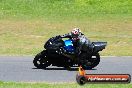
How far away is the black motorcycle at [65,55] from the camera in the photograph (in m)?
17.8

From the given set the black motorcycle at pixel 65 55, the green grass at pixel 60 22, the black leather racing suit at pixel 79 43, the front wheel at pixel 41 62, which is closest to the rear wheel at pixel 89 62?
the black motorcycle at pixel 65 55

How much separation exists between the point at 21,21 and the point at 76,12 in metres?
5.45

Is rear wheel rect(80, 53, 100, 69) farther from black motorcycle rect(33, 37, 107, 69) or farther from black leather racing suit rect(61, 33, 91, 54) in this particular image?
black leather racing suit rect(61, 33, 91, 54)

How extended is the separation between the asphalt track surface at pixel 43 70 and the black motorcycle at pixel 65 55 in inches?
8.8

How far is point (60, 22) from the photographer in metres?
32.8

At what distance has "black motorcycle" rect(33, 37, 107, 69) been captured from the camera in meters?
17.8

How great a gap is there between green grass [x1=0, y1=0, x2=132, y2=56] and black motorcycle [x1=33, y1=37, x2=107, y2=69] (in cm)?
418

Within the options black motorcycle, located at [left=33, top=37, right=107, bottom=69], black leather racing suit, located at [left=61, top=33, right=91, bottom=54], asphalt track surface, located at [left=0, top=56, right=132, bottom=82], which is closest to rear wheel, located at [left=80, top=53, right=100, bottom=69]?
black motorcycle, located at [left=33, top=37, right=107, bottom=69]

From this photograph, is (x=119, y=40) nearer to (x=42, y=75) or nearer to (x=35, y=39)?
(x=35, y=39)

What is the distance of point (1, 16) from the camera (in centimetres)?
3469

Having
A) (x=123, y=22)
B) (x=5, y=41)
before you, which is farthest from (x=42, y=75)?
(x=123, y=22)

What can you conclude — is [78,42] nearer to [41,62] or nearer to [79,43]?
[79,43]

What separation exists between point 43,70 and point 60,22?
15.2m

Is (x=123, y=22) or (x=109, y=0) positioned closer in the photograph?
(x=123, y=22)
